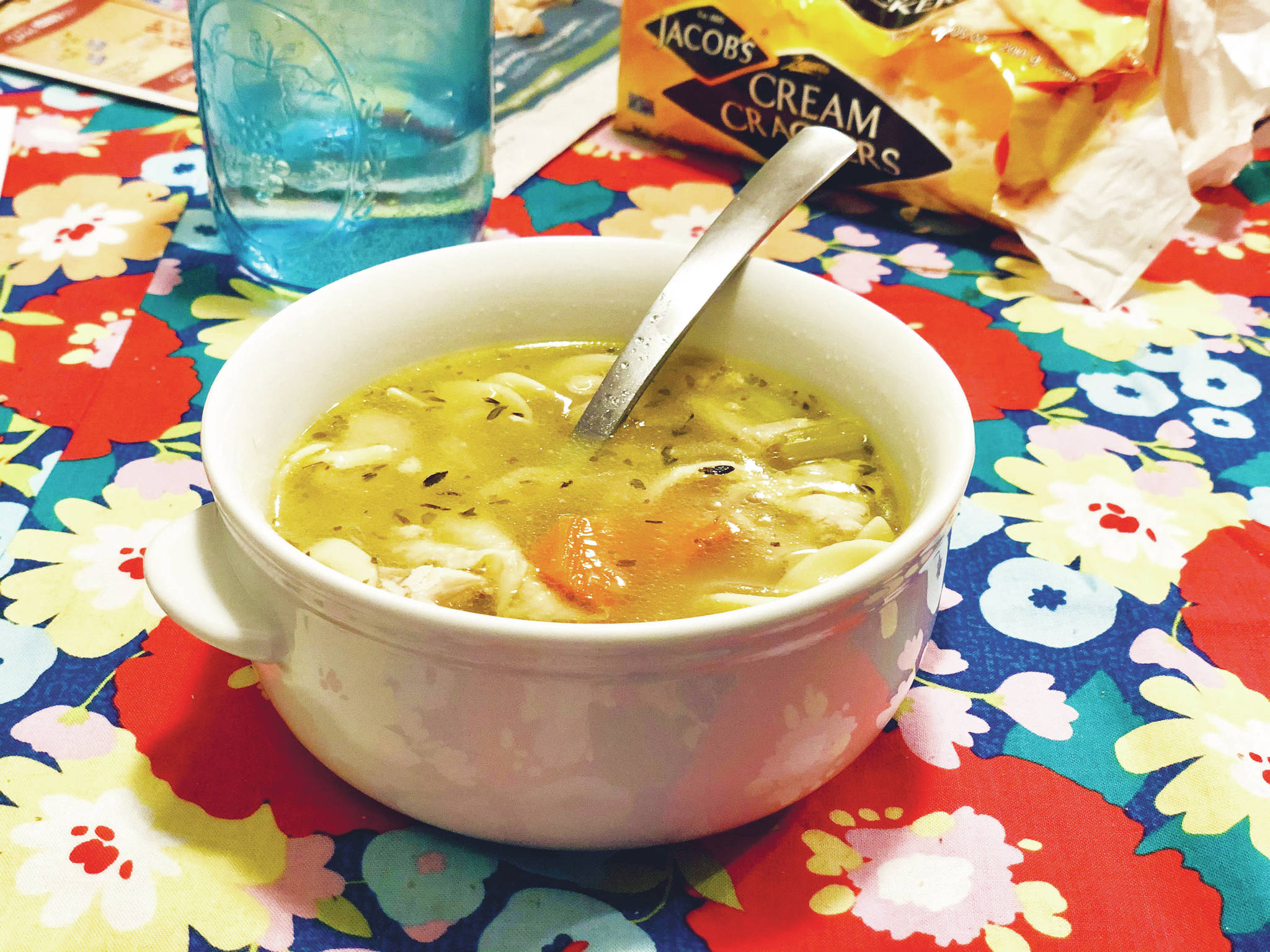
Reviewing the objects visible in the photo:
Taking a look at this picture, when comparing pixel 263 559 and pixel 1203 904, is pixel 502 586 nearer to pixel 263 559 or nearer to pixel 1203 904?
pixel 263 559

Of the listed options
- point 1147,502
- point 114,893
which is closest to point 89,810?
point 114,893

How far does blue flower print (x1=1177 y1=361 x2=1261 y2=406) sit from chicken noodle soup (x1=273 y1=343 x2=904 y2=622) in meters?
0.57

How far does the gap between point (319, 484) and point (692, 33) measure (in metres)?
1.03

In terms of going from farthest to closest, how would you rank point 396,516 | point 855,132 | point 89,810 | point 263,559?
point 855,132, point 396,516, point 89,810, point 263,559

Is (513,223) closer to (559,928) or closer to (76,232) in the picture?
(76,232)

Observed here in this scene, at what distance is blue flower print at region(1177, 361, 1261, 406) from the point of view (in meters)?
1.21

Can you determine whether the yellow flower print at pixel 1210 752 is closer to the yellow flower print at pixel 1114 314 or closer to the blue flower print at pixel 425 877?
the blue flower print at pixel 425 877

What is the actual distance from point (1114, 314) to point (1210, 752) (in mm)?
733

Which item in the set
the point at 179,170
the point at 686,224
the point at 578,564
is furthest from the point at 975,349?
the point at 179,170

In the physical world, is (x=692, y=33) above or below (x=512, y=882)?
above

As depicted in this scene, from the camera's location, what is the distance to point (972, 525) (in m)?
0.99

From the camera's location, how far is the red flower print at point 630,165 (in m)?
1.61

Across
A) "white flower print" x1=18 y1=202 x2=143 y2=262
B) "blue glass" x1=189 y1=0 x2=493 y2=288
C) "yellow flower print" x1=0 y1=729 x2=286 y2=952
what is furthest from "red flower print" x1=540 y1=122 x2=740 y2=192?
"yellow flower print" x1=0 y1=729 x2=286 y2=952

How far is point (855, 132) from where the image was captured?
148cm
